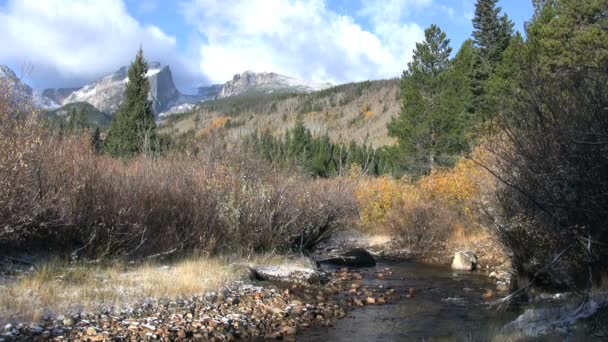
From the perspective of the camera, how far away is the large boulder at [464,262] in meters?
22.5

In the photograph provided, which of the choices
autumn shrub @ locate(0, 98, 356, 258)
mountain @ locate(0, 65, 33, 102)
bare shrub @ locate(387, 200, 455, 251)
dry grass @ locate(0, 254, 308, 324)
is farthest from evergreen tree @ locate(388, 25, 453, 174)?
mountain @ locate(0, 65, 33, 102)

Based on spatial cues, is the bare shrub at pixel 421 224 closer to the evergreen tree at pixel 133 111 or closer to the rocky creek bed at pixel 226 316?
the rocky creek bed at pixel 226 316

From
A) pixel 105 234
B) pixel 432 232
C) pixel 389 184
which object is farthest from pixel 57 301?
pixel 389 184

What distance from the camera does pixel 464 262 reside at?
22.8 metres

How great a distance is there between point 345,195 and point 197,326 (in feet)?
51.0

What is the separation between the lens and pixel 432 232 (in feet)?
97.5

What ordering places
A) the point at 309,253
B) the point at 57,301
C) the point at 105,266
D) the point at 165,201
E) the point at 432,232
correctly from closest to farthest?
the point at 57,301
the point at 105,266
the point at 165,201
the point at 309,253
the point at 432,232

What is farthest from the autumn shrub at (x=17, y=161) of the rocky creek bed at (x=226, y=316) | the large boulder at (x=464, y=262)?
the large boulder at (x=464, y=262)

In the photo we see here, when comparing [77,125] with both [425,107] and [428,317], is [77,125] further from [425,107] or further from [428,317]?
[425,107]

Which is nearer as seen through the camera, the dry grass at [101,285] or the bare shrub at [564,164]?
the bare shrub at [564,164]

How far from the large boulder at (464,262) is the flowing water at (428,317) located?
111 inches

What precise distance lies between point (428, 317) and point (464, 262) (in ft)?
32.9

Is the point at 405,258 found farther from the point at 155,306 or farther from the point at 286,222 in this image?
the point at 155,306

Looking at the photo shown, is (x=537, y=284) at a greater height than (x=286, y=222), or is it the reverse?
(x=286, y=222)
